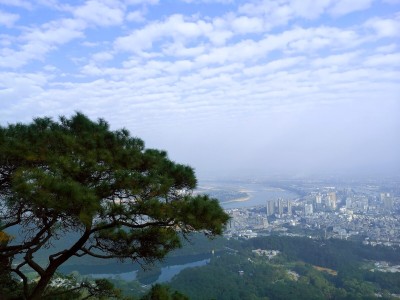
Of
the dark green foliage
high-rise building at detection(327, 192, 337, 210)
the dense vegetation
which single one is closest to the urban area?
high-rise building at detection(327, 192, 337, 210)

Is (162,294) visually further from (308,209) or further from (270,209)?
(308,209)

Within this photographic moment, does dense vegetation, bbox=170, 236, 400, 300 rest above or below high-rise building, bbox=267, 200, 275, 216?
below

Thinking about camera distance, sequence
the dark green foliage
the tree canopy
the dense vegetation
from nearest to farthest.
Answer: the tree canopy, the dark green foliage, the dense vegetation

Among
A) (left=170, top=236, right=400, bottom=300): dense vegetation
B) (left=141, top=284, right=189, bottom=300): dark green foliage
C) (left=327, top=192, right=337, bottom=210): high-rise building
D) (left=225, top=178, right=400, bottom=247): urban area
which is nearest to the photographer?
(left=141, top=284, right=189, bottom=300): dark green foliage

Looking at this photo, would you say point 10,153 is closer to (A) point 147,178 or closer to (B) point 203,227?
(A) point 147,178

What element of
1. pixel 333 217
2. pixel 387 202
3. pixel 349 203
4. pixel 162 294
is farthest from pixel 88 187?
pixel 349 203

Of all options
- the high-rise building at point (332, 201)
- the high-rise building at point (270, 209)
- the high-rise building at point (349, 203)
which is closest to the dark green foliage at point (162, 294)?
the high-rise building at point (270, 209)

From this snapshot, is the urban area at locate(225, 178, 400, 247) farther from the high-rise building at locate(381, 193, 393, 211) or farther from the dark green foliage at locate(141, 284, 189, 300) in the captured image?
the dark green foliage at locate(141, 284, 189, 300)

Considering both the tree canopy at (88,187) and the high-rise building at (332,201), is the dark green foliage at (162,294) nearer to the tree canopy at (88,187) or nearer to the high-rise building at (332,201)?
the tree canopy at (88,187)
